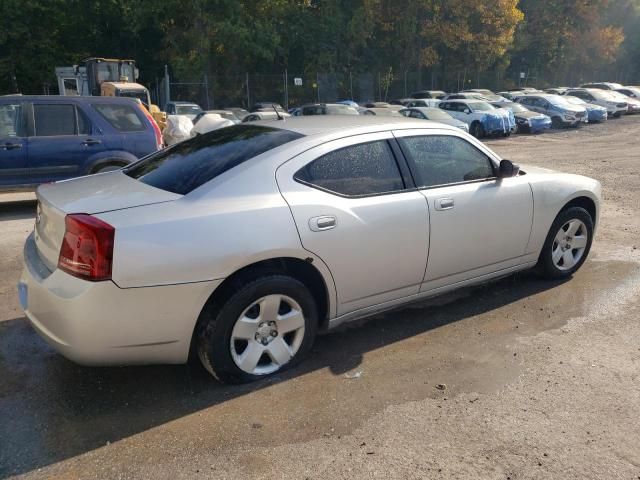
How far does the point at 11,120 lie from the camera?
7.75m

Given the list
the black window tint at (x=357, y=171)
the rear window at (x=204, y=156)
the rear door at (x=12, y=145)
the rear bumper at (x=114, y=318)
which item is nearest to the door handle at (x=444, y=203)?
the black window tint at (x=357, y=171)

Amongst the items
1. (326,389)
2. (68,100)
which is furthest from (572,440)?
(68,100)

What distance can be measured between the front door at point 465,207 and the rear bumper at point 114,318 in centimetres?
174

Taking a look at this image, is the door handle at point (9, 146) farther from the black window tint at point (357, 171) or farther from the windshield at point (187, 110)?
the windshield at point (187, 110)

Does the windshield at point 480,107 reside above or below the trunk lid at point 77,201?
above

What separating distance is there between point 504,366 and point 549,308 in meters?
1.18

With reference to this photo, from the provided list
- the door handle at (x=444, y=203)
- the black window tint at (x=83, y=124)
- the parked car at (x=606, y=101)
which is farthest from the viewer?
the parked car at (x=606, y=101)

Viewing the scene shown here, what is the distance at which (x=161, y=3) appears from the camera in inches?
1152

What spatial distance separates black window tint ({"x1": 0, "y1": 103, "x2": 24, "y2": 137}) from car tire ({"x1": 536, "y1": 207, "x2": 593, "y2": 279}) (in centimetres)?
690

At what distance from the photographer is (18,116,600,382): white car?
2982mm

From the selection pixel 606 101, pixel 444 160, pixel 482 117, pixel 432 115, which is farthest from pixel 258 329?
pixel 606 101

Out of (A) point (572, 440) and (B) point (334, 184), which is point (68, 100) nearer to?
(B) point (334, 184)

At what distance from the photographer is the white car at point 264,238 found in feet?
9.78

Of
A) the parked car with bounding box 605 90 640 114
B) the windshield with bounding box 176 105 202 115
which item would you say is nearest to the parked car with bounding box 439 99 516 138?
the windshield with bounding box 176 105 202 115
